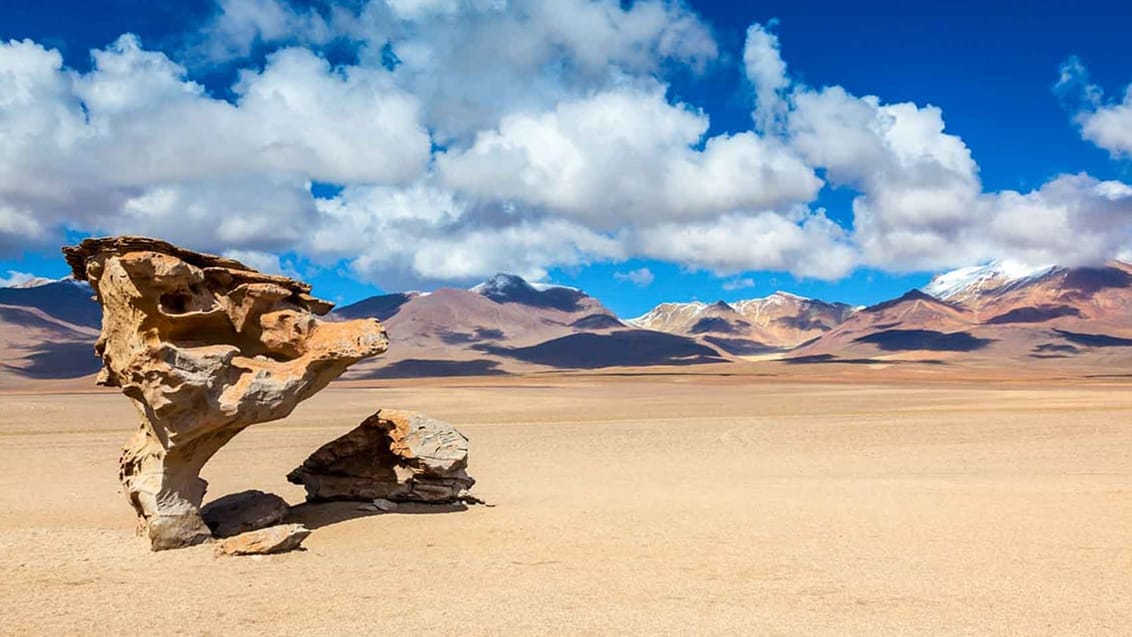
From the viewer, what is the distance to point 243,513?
13070 millimetres

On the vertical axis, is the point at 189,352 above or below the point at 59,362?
below

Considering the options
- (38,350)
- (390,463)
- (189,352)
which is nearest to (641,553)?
(390,463)

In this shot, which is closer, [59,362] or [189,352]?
[189,352]

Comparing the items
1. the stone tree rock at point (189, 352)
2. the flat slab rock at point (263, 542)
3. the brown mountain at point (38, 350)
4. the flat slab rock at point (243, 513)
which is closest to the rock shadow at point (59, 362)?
the brown mountain at point (38, 350)

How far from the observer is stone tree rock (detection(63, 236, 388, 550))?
11117mm

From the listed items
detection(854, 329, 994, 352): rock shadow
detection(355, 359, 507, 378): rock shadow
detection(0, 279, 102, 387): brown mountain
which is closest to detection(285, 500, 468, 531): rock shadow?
detection(355, 359, 507, 378): rock shadow

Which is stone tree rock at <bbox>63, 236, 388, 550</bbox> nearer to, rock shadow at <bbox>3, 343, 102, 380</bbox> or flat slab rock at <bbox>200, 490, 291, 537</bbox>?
flat slab rock at <bbox>200, 490, 291, 537</bbox>

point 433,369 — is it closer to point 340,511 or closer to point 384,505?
point 384,505

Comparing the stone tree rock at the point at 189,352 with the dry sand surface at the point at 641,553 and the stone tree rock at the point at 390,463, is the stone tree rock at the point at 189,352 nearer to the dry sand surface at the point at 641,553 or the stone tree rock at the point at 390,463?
the dry sand surface at the point at 641,553

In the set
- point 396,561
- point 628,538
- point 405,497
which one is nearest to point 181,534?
point 396,561

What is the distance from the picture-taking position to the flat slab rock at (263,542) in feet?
36.7

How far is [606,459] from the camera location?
79.3 ft

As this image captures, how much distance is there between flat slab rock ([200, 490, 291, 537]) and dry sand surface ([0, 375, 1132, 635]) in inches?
35.0

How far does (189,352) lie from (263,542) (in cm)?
289
